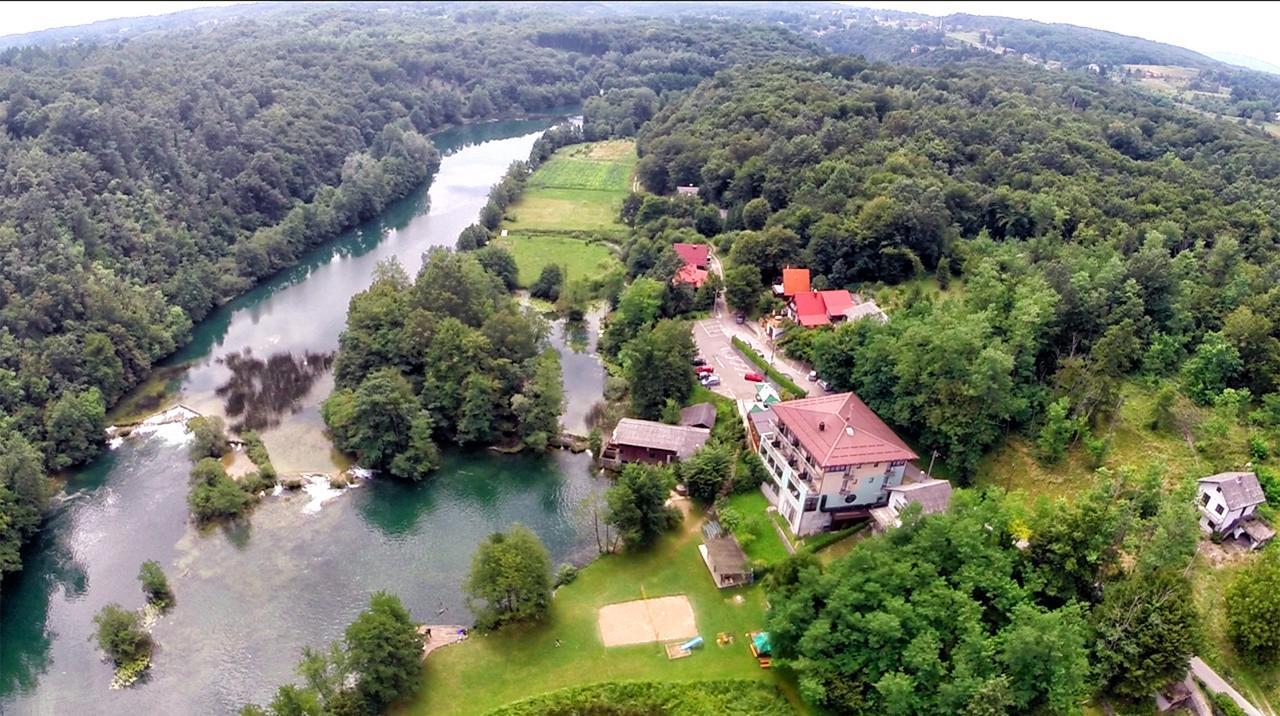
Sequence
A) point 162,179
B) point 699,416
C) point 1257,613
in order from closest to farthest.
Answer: point 1257,613 < point 699,416 < point 162,179

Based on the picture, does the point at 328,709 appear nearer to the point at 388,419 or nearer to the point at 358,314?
the point at 388,419

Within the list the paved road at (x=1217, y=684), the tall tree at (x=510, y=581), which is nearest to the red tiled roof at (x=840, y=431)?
the paved road at (x=1217, y=684)

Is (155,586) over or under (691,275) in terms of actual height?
under

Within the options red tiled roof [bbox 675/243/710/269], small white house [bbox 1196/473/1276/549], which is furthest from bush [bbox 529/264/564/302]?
small white house [bbox 1196/473/1276/549]

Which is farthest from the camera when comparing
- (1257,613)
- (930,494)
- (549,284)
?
(549,284)

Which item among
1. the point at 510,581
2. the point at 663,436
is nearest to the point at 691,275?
the point at 663,436

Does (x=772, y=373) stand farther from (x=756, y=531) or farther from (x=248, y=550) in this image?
(x=248, y=550)

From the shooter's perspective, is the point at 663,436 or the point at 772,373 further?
the point at 772,373
